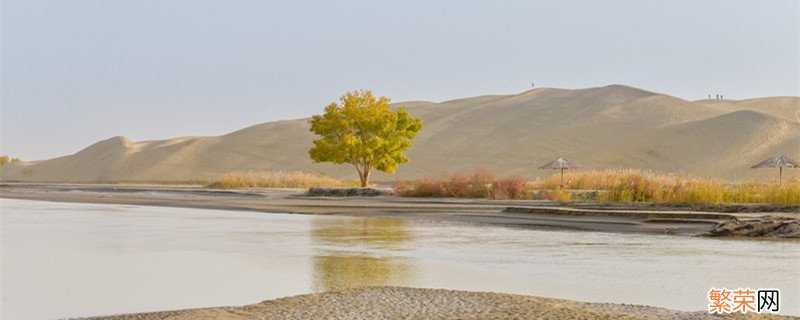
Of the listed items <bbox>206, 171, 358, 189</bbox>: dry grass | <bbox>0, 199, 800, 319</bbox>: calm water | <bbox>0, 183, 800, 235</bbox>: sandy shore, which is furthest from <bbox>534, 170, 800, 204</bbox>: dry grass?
<bbox>206, 171, 358, 189</bbox>: dry grass

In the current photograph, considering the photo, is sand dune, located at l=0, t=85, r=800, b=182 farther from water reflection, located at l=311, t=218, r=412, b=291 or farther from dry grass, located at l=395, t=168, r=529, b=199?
water reflection, located at l=311, t=218, r=412, b=291

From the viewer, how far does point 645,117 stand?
96.6 metres

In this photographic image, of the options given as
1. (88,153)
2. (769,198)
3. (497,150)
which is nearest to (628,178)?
(769,198)

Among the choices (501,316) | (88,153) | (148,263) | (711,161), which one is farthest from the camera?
(88,153)

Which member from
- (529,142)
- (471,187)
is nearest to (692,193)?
(471,187)

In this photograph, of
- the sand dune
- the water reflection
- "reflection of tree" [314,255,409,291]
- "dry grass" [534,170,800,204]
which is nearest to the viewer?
"reflection of tree" [314,255,409,291]

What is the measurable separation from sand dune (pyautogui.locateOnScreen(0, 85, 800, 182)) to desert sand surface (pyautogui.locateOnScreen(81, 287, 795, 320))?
226ft

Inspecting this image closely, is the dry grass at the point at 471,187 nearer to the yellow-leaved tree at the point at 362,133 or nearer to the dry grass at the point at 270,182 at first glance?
the yellow-leaved tree at the point at 362,133

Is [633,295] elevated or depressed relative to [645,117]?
depressed

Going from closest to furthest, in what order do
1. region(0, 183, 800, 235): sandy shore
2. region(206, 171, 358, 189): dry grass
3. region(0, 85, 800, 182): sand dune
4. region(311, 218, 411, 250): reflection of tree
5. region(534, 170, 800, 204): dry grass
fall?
region(311, 218, 411, 250): reflection of tree
region(0, 183, 800, 235): sandy shore
region(534, 170, 800, 204): dry grass
region(206, 171, 358, 189): dry grass
region(0, 85, 800, 182): sand dune

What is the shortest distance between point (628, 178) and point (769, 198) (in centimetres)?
633

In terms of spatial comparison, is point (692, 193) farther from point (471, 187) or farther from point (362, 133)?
point (362, 133)

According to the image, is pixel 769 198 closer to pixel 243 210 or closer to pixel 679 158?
pixel 243 210

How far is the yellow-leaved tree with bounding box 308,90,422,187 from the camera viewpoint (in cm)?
4544
